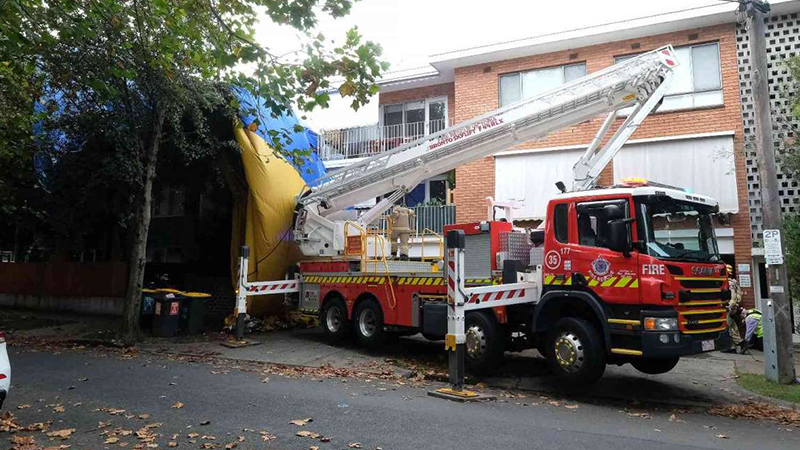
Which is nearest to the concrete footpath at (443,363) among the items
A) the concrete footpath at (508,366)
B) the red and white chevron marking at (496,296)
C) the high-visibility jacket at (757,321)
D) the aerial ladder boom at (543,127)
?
the concrete footpath at (508,366)

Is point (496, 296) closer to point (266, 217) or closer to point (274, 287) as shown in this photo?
point (274, 287)

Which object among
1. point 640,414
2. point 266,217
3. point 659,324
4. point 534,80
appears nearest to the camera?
point 640,414

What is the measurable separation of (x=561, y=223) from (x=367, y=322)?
4912 millimetres

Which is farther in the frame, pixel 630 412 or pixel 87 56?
pixel 87 56

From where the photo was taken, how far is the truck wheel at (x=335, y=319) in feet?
38.8

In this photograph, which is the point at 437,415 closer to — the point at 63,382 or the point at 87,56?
the point at 63,382

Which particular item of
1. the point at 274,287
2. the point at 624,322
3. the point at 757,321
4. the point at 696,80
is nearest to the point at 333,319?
the point at 274,287

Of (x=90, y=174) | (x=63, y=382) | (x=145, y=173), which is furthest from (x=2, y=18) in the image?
(x=90, y=174)

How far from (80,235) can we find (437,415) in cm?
1467

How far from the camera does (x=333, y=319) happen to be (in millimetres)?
12227

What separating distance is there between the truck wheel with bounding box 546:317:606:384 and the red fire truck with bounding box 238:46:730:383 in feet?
0.05

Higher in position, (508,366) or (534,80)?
(534,80)

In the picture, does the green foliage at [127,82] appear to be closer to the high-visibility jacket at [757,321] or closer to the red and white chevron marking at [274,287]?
the red and white chevron marking at [274,287]

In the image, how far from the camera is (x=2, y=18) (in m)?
6.84
